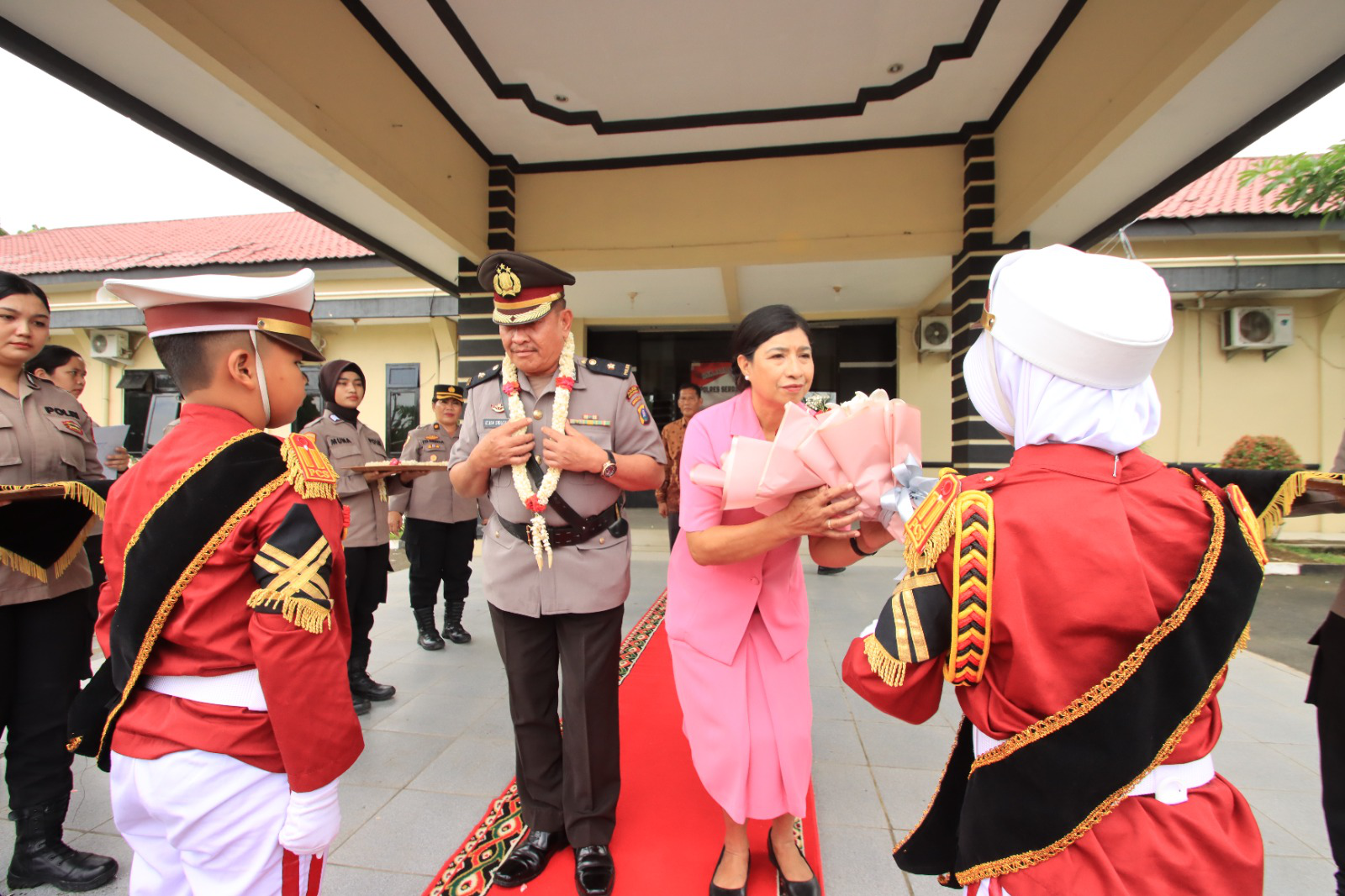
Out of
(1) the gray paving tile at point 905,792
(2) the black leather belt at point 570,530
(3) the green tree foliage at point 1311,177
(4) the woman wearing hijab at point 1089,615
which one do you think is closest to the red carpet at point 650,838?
(1) the gray paving tile at point 905,792

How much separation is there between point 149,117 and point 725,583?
4.31 metres

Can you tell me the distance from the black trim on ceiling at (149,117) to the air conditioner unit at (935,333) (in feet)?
24.0

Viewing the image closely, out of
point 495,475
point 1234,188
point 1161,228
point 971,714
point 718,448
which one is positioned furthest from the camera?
point 1234,188

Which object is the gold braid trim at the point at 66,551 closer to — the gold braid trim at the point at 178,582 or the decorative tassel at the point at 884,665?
the gold braid trim at the point at 178,582

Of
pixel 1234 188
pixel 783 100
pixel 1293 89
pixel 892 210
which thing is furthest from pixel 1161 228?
pixel 783 100

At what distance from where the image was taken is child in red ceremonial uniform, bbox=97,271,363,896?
119cm

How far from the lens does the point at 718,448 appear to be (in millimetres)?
1866

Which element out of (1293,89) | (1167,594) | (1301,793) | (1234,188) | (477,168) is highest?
(1234,188)

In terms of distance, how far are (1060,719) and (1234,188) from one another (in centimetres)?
1209

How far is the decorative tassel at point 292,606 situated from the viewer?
3.81 ft

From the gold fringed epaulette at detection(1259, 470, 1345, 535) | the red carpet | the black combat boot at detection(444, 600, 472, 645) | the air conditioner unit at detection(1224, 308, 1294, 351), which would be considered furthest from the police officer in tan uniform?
the air conditioner unit at detection(1224, 308, 1294, 351)

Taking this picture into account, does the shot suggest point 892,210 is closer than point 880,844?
No

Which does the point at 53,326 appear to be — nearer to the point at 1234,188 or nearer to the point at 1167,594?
the point at 1167,594

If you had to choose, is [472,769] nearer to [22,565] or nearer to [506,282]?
[22,565]
